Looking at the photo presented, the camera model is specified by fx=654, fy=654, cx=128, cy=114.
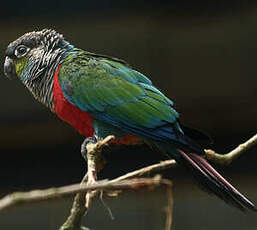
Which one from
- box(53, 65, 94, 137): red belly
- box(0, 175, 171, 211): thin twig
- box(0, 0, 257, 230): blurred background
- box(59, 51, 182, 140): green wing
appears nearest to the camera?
box(0, 175, 171, 211): thin twig

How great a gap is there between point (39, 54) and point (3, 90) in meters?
1.02

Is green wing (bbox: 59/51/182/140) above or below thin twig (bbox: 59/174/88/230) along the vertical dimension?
above

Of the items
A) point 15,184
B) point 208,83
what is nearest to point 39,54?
point 208,83

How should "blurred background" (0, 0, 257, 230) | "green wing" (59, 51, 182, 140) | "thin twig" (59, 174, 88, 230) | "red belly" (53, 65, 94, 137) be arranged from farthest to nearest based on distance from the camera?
"blurred background" (0, 0, 257, 230)
"red belly" (53, 65, 94, 137)
"green wing" (59, 51, 182, 140)
"thin twig" (59, 174, 88, 230)

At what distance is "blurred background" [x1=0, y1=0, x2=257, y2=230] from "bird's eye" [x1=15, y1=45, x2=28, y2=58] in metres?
0.79

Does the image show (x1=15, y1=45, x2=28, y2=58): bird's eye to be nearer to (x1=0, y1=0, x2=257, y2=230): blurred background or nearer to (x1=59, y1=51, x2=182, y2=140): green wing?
(x1=59, y1=51, x2=182, y2=140): green wing

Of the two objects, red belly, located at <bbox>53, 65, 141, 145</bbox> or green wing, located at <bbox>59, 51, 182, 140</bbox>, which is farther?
red belly, located at <bbox>53, 65, 141, 145</bbox>

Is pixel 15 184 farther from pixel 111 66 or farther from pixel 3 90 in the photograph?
pixel 111 66

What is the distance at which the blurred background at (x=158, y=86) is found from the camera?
100 inches

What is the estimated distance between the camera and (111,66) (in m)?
1.66

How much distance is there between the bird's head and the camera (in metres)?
1.68

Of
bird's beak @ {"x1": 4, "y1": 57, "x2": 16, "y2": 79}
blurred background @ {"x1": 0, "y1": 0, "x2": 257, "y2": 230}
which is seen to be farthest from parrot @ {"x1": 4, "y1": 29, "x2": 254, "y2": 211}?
blurred background @ {"x1": 0, "y1": 0, "x2": 257, "y2": 230}

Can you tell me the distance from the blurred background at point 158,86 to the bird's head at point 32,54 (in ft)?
2.51

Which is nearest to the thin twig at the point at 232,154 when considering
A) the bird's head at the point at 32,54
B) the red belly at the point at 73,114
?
the red belly at the point at 73,114
